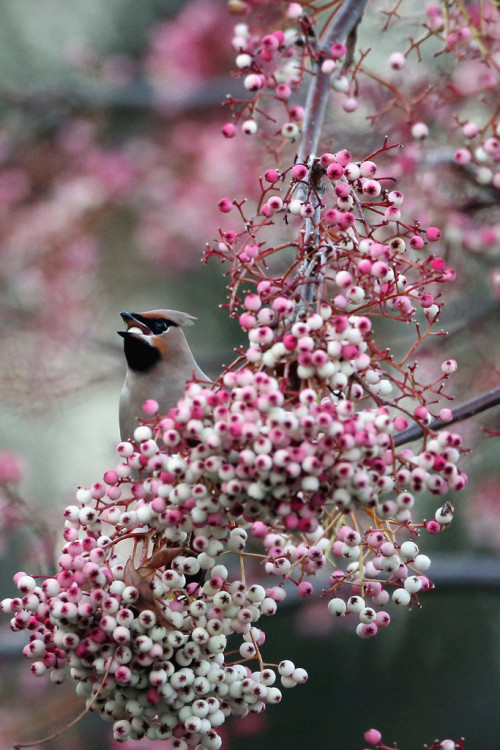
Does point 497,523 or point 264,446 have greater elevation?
point 497,523

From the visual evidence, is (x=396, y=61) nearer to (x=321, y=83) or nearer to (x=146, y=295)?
(x=321, y=83)

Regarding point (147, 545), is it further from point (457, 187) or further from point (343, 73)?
point (457, 187)

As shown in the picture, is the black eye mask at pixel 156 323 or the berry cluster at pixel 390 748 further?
the black eye mask at pixel 156 323

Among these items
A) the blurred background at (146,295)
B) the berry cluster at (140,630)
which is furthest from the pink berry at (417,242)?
the blurred background at (146,295)

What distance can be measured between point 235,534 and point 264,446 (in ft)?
0.72

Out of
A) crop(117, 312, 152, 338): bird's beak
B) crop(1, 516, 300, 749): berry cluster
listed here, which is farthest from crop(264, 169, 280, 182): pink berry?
crop(117, 312, 152, 338): bird's beak

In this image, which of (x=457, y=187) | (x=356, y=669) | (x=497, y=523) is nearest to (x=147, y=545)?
(x=457, y=187)

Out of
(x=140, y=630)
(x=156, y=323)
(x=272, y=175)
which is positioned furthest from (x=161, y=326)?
(x=140, y=630)

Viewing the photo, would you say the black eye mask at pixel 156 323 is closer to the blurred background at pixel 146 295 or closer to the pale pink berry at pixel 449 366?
the blurred background at pixel 146 295

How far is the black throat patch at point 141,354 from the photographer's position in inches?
112

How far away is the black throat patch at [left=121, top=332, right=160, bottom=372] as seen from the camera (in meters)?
2.85

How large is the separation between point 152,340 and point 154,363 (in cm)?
6

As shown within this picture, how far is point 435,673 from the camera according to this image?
16.8 ft

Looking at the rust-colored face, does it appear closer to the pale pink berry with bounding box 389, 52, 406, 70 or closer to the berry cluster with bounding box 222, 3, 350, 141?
the berry cluster with bounding box 222, 3, 350, 141
